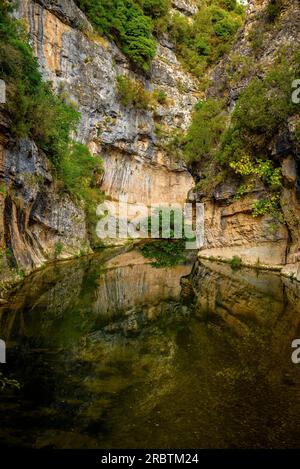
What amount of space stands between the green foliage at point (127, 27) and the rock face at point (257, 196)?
34.5 ft

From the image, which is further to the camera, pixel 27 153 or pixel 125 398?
pixel 27 153

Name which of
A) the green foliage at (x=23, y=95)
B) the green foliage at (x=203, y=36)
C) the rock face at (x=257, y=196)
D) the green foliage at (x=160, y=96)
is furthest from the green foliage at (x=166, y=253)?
the green foliage at (x=203, y=36)

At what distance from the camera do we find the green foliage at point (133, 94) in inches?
1452

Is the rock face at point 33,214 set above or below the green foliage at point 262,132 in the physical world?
below

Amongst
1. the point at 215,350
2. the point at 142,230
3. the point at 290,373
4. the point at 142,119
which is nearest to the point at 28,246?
the point at 215,350

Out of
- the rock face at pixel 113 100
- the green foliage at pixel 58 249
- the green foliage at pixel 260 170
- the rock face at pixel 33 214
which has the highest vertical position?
the rock face at pixel 113 100

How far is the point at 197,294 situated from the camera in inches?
534

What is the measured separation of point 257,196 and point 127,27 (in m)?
27.2

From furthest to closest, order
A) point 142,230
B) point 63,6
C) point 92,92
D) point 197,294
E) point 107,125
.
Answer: point 142,230, point 107,125, point 92,92, point 63,6, point 197,294

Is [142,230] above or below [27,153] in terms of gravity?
below

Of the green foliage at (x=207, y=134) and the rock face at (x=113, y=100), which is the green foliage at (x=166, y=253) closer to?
the green foliage at (x=207, y=134)

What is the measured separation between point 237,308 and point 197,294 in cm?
245
